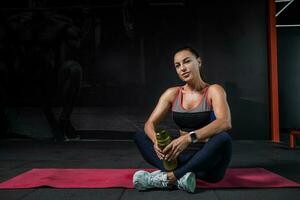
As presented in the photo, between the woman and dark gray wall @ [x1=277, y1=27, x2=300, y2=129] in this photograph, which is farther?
dark gray wall @ [x1=277, y1=27, x2=300, y2=129]

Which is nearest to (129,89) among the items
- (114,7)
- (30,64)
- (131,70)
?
(131,70)

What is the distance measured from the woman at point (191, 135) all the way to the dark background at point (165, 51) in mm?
3105

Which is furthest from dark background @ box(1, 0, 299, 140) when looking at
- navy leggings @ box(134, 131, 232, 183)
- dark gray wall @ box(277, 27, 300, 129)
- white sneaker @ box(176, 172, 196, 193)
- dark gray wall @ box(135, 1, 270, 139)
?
white sneaker @ box(176, 172, 196, 193)

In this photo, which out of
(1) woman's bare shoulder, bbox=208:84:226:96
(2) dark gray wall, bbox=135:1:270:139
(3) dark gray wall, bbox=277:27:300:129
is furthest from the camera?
(3) dark gray wall, bbox=277:27:300:129

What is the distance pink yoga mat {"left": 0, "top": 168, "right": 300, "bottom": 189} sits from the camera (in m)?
2.31

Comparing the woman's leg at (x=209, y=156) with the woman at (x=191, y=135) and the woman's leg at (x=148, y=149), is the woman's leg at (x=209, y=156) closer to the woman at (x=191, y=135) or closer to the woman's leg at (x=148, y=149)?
the woman at (x=191, y=135)

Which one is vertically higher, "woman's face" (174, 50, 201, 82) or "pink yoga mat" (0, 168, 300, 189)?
"woman's face" (174, 50, 201, 82)

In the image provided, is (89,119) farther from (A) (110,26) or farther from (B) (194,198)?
(B) (194,198)

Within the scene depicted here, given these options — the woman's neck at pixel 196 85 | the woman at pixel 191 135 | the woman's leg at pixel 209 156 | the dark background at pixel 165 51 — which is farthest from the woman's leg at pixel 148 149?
the dark background at pixel 165 51

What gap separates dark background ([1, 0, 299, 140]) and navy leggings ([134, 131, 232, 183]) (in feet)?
10.9

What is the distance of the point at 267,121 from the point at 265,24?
168cm

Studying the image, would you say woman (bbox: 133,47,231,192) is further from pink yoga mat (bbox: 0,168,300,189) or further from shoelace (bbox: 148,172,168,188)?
pink yoga mat (bbox: 0,168,300,189)

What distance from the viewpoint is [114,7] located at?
18.6ft

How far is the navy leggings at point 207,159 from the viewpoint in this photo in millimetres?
2059
